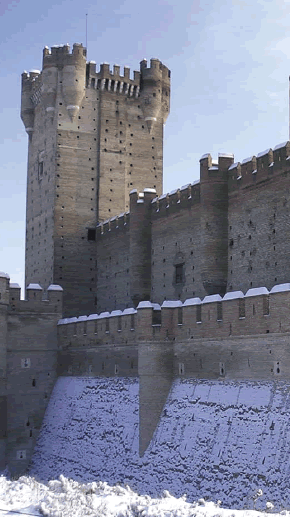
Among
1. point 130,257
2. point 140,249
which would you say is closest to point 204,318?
point 140,249

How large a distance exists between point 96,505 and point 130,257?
72.0 feet

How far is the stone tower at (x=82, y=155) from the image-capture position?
39.4m

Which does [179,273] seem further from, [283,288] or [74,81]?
[74,81]

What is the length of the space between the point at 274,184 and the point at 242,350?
7.69 m

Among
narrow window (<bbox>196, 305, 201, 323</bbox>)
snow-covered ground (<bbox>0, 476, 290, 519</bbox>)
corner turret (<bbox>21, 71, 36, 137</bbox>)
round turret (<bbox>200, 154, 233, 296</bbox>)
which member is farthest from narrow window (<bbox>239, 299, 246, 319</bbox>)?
corner turret (<bbox>21, 71, 36, 137</bbox>)

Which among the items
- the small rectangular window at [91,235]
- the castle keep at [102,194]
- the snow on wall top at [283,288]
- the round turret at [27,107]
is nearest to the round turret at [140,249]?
the castle keep at [102,194]

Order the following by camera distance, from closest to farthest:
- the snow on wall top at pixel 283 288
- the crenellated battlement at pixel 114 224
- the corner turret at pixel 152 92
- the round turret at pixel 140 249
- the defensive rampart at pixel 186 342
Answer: the snow on wall top at pixel 283 288
the defensive rampart at pixel 186 342
the round turret at pixel 140 249
the crenellated battlement at pixel 114 224
the corner turret at pixel 152 92

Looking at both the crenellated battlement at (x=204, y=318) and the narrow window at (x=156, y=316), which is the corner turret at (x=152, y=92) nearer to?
the crenellated battlement at (x=204, y=318)

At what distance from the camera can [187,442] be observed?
71.7 ft

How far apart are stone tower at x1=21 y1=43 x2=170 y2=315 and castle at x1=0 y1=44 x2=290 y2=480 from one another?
0.07 m

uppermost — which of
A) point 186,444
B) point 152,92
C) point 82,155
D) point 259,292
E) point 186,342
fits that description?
point 152,92

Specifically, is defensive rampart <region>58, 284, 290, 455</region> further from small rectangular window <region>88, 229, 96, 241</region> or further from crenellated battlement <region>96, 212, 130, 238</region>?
small rectangular window <region>88, 229, 96, 241</region>

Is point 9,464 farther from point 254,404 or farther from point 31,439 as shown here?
point 254,404

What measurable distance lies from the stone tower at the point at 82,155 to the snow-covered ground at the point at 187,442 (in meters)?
10.3
